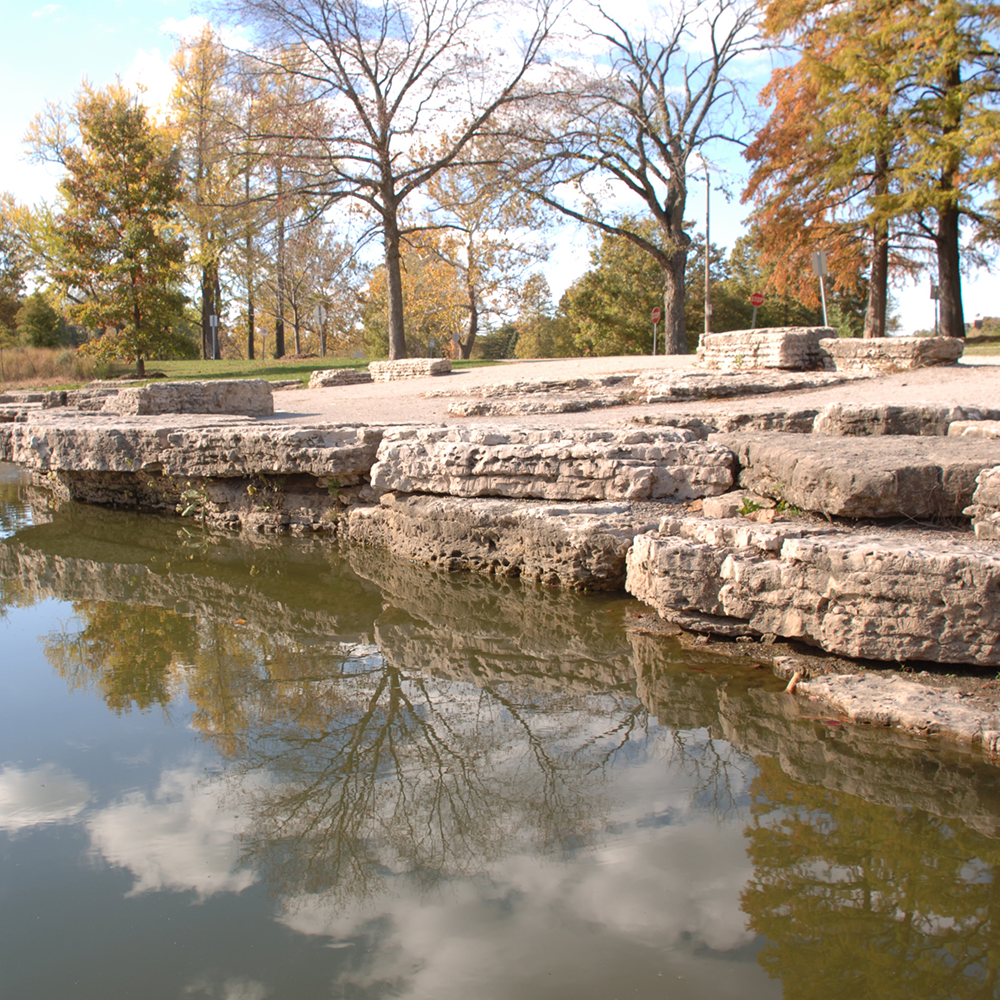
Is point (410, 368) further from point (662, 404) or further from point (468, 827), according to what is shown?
point (468, 827)

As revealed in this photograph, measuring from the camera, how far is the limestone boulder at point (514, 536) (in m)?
4.65

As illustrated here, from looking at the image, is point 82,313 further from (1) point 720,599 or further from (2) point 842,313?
(2) point 842,313

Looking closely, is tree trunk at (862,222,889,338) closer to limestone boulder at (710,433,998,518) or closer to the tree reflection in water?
limestone boulder at (710,433,998,518)

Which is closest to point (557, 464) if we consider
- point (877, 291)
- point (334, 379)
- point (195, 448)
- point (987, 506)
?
point (987, 506)

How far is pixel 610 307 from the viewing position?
38.6m

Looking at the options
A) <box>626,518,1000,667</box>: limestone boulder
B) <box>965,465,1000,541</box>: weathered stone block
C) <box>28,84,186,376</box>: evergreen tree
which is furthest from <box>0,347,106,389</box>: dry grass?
<box>965,465,1000,541</box>: weathered stone block

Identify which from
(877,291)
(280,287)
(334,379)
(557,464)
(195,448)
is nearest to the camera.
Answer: (557,464)

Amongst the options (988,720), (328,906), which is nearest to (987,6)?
(988,720)

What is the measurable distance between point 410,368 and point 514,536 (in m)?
12.2

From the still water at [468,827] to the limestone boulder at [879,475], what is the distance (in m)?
0.96

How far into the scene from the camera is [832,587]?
344cm

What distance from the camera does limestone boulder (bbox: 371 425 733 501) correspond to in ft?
16.6

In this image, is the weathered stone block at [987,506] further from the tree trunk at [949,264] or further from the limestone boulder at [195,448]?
the tree trunk at [949,264]

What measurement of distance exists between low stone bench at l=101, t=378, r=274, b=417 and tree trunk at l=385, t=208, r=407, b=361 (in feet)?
38.6
